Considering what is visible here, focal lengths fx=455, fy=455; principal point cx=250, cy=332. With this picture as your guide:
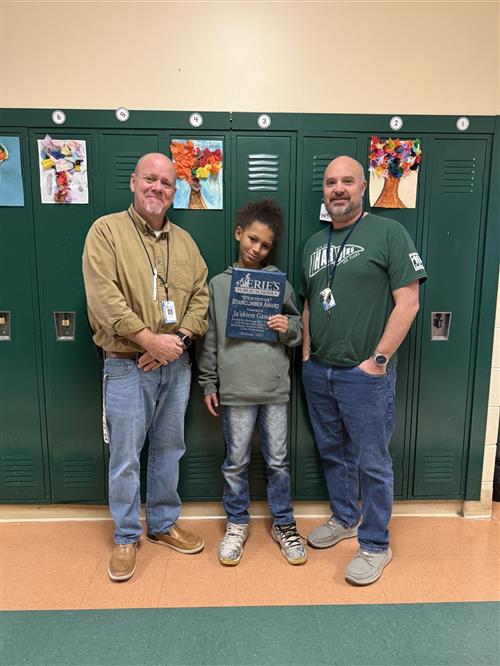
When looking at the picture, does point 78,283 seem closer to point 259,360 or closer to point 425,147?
point 259,360

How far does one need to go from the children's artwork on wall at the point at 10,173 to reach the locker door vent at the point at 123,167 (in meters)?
0.49

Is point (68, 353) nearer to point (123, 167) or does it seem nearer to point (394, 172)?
point (123, 167)

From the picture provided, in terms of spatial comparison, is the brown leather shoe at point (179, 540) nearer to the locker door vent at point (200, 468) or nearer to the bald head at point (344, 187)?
the locker door vent at point (200, 468)

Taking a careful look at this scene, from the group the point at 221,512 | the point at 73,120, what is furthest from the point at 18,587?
the point at 73,120

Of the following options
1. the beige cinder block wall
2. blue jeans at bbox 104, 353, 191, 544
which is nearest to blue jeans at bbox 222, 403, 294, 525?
blue jeans at bbox 104, 353, 191, 544

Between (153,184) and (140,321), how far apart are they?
617mm

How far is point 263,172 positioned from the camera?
7.80 ft

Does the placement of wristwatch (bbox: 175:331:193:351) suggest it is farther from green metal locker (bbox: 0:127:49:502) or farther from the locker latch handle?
green metal locker (bbox: 0:127:49:502)

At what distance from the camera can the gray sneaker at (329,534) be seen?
237 centimetres

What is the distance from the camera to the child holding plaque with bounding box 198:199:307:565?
222 cm

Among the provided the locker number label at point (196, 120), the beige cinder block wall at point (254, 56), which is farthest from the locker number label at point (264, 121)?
the locker number label at point (196, 120)

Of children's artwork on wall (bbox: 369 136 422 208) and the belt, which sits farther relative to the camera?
children's artwork on wall (bbox: 369 136 422 208)

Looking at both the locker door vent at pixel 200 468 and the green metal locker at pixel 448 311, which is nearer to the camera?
the green metal locker at pixel 448 311

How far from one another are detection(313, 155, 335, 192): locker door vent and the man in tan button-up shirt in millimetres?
737
